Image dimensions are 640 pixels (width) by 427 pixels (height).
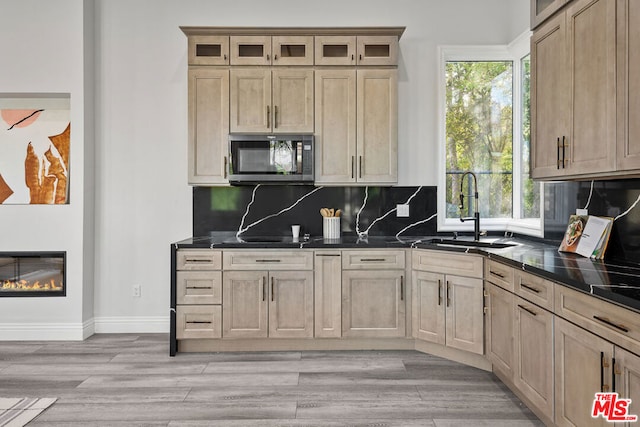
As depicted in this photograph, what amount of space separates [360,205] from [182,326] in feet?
6.10

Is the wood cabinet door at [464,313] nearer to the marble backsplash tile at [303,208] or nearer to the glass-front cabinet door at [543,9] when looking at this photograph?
the marble backsplash tile at [303,208]

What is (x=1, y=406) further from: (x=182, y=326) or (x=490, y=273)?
(x=490, y=273)

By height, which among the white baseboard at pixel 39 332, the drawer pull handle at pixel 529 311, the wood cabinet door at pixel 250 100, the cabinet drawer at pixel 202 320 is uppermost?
the wood cabinet door at pixel 250 100

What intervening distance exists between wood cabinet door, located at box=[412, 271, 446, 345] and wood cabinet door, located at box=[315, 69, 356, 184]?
1032 millimetres

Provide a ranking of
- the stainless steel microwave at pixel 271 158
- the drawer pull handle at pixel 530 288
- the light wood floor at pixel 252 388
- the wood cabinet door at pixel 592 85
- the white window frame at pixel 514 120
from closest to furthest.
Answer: the wood cabinet door at pixel 592 85 < the drawer pull handle at pixel 530 288 < the light wood floor at pixel 252 388 < the stainless steel microwave at pixel 271 158 < the white window frame at pixel 514 120

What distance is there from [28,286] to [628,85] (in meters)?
4.64

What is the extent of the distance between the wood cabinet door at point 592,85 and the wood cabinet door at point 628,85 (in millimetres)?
41

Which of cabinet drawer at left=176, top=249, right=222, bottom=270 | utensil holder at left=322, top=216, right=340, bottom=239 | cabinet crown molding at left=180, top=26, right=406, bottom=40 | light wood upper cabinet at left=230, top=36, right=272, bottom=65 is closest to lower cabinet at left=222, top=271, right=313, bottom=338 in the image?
cabinet drawer at left=176, top=249, right=222, bottom=270

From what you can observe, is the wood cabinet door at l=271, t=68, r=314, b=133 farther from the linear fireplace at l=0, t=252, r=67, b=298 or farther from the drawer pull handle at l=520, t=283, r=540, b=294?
the linear fireplace at l=0, t=252, r=67, b=298

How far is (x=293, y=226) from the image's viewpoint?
408cm

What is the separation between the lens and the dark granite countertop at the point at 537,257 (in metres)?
1.83

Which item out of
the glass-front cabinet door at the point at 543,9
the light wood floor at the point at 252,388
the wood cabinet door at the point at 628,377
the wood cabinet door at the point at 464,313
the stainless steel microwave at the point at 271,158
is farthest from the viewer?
the stainless steel microwave at the point at 271,158

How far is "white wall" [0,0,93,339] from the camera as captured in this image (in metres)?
3.95

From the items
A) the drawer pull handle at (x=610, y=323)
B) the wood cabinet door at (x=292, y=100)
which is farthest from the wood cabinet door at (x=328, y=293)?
the drawer pull handle at (x=610, y=323)
